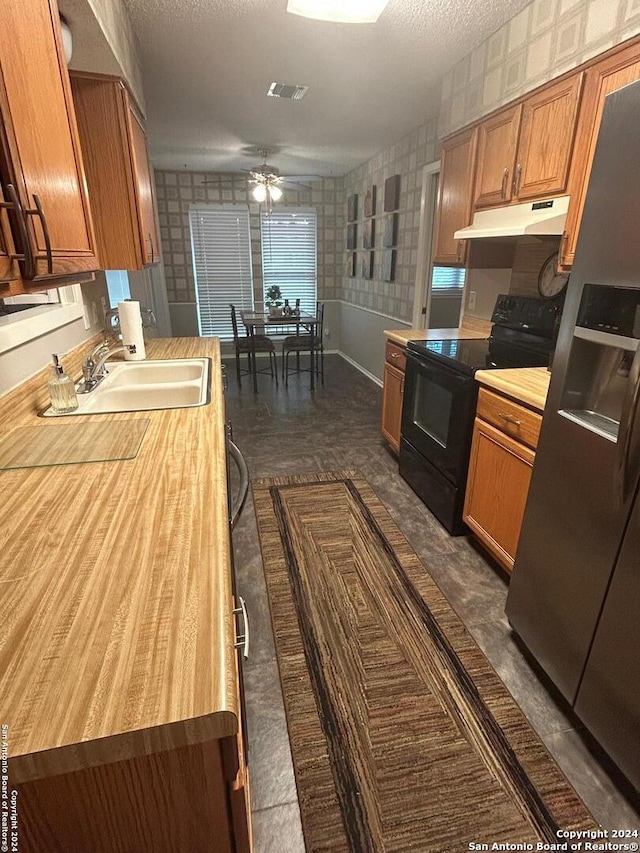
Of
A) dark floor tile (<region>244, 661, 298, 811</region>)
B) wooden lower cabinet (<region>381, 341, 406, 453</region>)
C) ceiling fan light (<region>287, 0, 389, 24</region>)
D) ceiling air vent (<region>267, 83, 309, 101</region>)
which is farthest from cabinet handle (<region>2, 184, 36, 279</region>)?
ceiling air vent (<region>267, 83, 309, 101</region>)

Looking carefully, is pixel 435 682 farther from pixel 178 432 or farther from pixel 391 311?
pixel 391 311

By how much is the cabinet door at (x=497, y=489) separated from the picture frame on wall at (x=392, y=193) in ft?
10.3

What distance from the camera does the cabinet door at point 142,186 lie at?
6.81 ft

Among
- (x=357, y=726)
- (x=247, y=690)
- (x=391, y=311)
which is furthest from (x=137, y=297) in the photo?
(x=357, y=726)

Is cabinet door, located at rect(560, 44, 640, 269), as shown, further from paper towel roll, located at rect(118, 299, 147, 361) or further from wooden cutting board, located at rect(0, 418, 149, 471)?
paper towel roll, located at rect(118, 299, 147, 361)

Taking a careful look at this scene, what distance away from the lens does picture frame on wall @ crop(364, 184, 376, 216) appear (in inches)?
193

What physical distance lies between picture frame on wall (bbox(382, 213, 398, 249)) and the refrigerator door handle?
372 cm

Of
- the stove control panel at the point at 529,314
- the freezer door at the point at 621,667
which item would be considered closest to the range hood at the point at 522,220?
the stove control panel at the point at 529,314

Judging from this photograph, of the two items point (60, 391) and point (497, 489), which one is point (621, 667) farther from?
point (60, 391)

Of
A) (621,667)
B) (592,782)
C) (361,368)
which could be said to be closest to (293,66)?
(621,667)

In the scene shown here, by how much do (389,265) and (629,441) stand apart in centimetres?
388

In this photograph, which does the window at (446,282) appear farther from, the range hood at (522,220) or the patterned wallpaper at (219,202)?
the range hood at (522,220)

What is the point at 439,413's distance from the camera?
237cm

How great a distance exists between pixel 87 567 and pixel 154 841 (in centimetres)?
39
